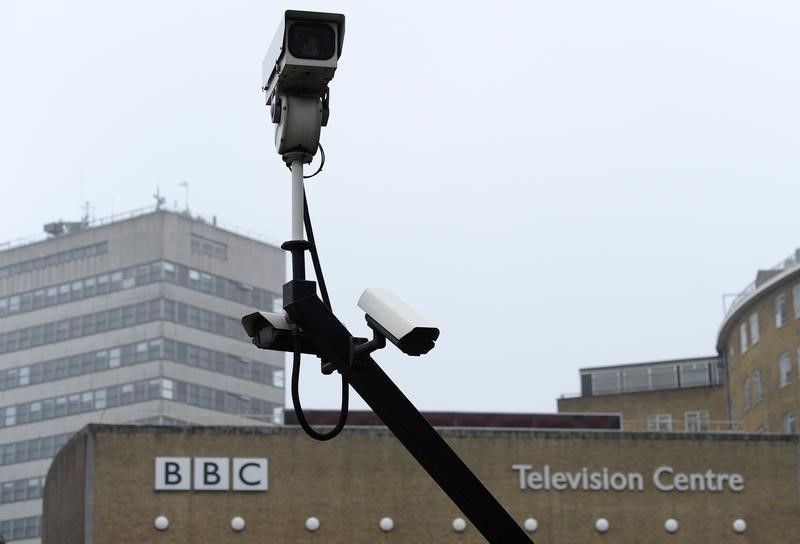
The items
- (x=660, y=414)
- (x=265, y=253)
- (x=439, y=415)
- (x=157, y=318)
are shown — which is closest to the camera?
(x=439, y=415)

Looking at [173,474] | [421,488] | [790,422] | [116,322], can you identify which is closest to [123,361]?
[116,322]

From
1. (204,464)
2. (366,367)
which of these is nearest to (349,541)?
(204,464)

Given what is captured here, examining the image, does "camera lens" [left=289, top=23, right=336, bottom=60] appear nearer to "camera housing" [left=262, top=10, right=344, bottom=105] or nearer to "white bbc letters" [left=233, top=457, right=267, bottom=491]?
"camera housing" [left=262, top=10, right=344, bottom=105]

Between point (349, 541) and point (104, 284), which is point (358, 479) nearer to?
point (349, 541)

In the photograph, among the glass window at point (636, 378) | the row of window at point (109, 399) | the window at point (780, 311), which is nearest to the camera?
the window at point (780, 311)

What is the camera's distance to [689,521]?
185ft

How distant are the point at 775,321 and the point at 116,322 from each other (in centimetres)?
6401

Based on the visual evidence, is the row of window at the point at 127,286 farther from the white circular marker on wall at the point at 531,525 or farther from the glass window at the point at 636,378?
the white circular marker on wall at the point at 531,525

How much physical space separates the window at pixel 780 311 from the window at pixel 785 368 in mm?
1847

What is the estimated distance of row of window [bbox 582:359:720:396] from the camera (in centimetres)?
11488

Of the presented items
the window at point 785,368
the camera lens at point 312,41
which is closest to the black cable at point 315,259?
the camera lens at point 312,41

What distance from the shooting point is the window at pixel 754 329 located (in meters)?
93.0

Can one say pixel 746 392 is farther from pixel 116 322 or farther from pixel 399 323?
pixel 399 323

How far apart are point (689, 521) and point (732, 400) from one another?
4701 cm
